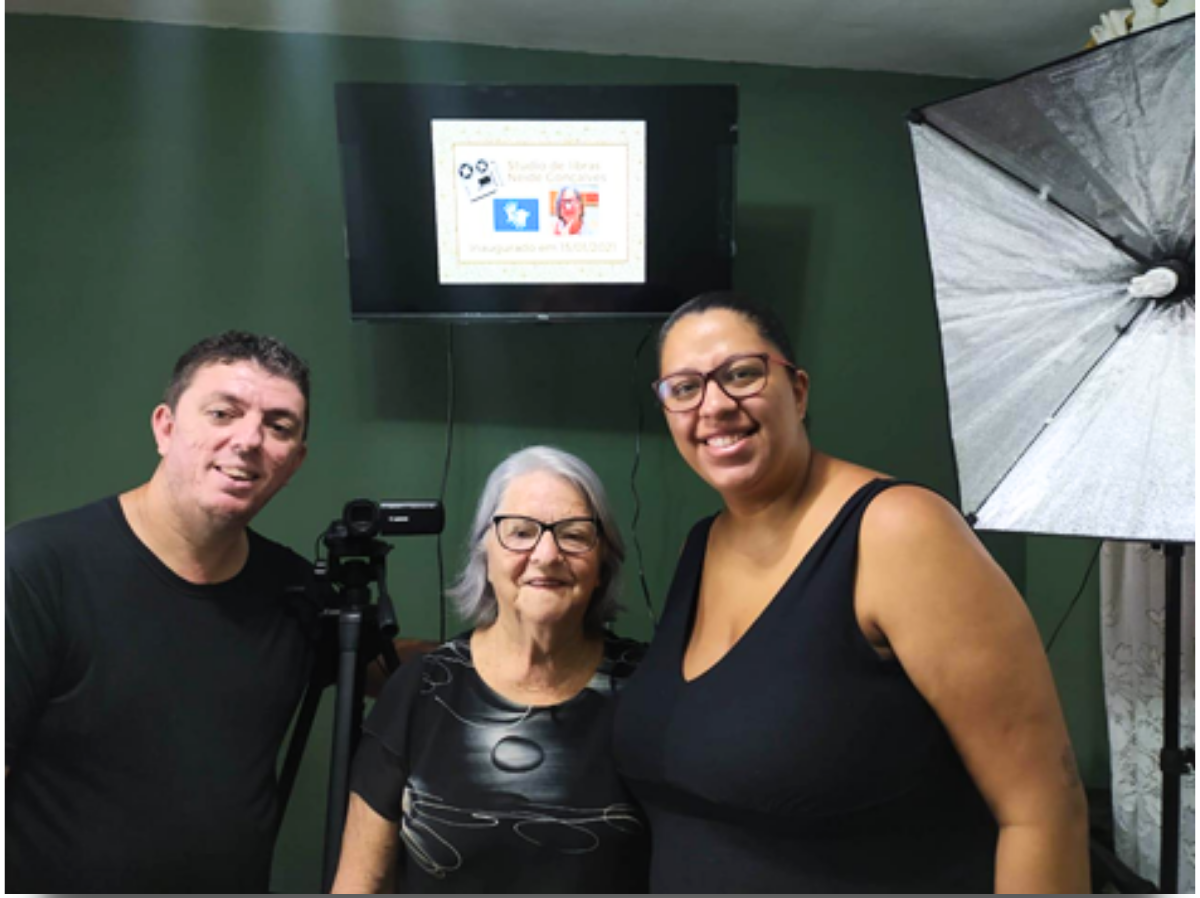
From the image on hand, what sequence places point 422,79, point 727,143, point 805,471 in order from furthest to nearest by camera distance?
point 422,79 < point 727,143 < point 805,471

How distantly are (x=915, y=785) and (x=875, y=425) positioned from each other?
1348 millimetres

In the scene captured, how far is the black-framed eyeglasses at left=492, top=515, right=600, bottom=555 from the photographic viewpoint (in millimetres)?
1281

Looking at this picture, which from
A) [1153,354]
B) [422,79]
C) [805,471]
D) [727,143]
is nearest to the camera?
[805,471]

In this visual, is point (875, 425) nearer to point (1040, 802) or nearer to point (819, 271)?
point (819, 271)

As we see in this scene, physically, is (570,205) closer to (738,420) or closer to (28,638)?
(738,420)

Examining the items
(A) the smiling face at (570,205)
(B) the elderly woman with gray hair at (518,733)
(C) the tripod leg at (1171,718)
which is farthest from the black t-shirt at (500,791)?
(A) the smiling face at (570,205)

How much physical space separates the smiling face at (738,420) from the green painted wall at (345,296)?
3.42 feet

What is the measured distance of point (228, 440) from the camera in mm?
1283

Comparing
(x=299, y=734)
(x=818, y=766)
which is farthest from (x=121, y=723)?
(x=818, y=766)

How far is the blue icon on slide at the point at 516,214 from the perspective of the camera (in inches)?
74.5

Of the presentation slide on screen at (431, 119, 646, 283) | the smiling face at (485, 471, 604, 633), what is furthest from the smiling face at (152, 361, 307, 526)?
the presentation slide on screen at (431, 119, 646, 283)

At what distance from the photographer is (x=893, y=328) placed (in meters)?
2.26

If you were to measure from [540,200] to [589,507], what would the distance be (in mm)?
862

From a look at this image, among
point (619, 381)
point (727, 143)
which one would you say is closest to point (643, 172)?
point (727, 143)
